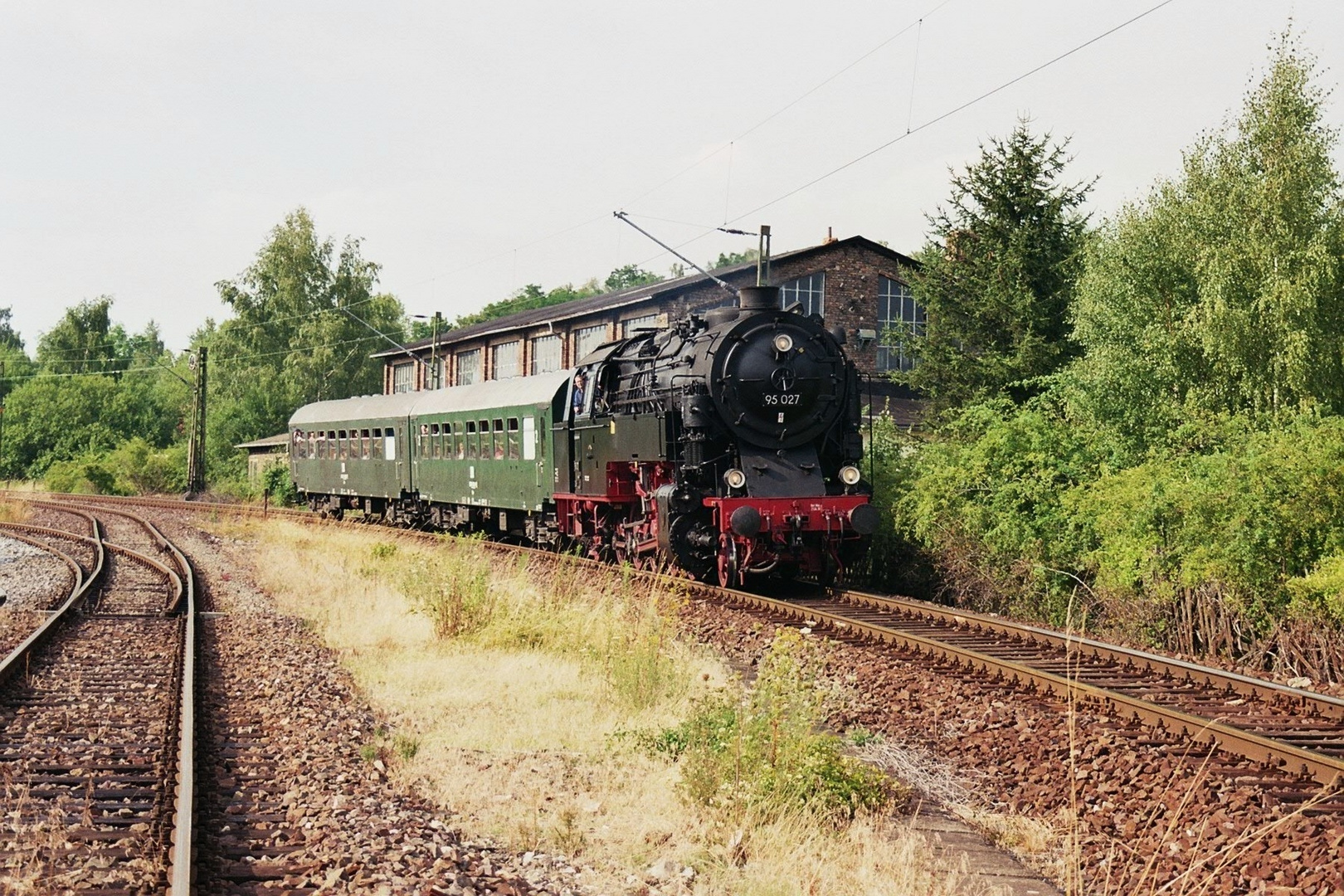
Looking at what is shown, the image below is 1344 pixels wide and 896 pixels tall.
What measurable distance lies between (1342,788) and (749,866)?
3014mm

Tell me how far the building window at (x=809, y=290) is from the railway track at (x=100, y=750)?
71.0 feet

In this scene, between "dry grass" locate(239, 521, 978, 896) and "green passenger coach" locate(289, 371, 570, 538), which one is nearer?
"dry grass" locate(239, 521, 978, 896)

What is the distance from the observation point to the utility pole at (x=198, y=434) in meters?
45.3

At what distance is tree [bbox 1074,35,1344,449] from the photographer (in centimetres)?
1812

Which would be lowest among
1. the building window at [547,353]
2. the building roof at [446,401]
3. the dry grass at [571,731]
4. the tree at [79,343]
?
the dry grass at [571,731]

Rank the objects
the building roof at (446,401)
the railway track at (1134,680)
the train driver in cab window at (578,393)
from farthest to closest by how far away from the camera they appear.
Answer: the building roof at (446,401), the train driver in cab window at (578,393), the railway track at (1134,680)

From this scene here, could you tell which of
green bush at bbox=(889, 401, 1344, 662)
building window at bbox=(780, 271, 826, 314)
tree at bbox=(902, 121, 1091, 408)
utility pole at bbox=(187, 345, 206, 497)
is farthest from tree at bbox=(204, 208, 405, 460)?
green bush at bbox=(889, 401, 1344, 662)

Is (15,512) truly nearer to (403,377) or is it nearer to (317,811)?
(403,377)

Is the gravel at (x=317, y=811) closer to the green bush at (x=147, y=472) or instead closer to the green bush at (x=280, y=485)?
the green bush at (x=280, y=485)

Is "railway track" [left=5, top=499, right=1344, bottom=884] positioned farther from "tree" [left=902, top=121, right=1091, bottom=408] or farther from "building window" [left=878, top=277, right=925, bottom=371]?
"building window" [left=878, top=277, right=925, bottom=371]

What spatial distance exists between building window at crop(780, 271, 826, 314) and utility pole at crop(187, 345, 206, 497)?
77.5 feet

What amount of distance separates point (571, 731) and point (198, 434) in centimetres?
4348

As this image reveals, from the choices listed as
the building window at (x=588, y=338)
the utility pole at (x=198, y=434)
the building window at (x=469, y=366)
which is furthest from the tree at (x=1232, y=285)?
the utility pole at (x=198, y=434)

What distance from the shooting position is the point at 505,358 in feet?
142
